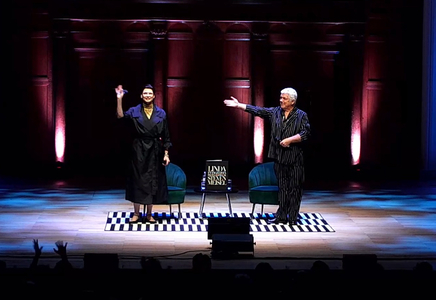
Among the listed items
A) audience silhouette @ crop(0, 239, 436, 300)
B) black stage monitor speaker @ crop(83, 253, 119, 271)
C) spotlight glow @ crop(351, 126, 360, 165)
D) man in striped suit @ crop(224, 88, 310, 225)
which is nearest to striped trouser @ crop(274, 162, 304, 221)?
man in striped suit @ crop(224, 88, 310, 225)

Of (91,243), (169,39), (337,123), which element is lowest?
(91,243)

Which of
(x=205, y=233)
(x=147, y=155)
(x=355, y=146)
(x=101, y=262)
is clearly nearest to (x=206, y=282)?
(x=101, y=262)

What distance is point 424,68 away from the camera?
492 inches

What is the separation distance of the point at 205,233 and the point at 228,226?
883 mm

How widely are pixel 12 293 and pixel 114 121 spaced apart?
8.63 m

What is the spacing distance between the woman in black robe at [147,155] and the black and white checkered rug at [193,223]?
0.80ft

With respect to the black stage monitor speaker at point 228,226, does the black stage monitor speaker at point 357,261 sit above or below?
above

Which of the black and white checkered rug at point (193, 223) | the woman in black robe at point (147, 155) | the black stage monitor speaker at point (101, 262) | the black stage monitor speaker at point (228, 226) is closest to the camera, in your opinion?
the black stage monitor speaker at point (101, 262)

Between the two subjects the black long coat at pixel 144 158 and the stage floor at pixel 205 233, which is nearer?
the stage floor at pixel 205 233

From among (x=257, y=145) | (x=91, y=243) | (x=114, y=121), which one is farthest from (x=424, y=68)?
(x=91, y=243)

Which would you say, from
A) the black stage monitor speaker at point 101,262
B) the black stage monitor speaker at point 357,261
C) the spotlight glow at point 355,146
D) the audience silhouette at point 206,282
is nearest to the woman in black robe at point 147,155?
the black stage monitor speaker at point 101,262

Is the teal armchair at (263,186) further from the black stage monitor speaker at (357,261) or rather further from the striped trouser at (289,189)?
the black stage monitor speaker at (357,261)

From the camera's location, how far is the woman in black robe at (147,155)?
841 cm

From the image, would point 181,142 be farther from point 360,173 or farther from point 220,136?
point 360,173
